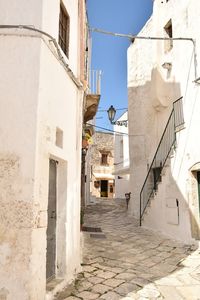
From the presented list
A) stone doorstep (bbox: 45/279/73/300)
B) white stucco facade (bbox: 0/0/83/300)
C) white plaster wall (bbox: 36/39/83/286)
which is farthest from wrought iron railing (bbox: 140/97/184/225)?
stone doorstep (bbox: 45/279/73/300)

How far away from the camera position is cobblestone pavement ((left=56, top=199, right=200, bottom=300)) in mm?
4578

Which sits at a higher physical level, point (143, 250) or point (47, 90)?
point (47, 90)

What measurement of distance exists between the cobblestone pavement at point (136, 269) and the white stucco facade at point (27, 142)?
65 cm

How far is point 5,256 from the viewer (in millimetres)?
3703

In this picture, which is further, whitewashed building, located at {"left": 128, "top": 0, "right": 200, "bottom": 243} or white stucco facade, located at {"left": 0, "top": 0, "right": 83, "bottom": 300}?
whitewashed building, located at {"left": 128, "top": 0, "right": 200, "bottom": 243}

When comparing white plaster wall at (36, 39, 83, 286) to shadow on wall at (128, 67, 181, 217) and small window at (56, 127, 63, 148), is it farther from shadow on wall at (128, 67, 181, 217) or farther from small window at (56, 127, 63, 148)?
shadow on wall at (128, 67, 181, 217)

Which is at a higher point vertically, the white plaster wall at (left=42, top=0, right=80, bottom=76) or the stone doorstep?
the white plaster wall at (left=42, top=0, right=80, bottom=76)

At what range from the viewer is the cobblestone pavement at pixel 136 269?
4.58 metres

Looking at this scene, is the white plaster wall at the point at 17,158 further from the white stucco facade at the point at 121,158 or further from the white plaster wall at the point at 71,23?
the white stucco facade at the point at 121,158

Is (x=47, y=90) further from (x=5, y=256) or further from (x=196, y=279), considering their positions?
(x=196, y=279)

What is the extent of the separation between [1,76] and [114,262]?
4789mm

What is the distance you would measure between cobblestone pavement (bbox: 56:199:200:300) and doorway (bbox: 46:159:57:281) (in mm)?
468

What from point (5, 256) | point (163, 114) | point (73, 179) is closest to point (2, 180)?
point (5, 256)

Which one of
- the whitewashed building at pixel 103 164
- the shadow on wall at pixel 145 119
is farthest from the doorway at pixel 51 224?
the whitewashed building at pixel 103 164
